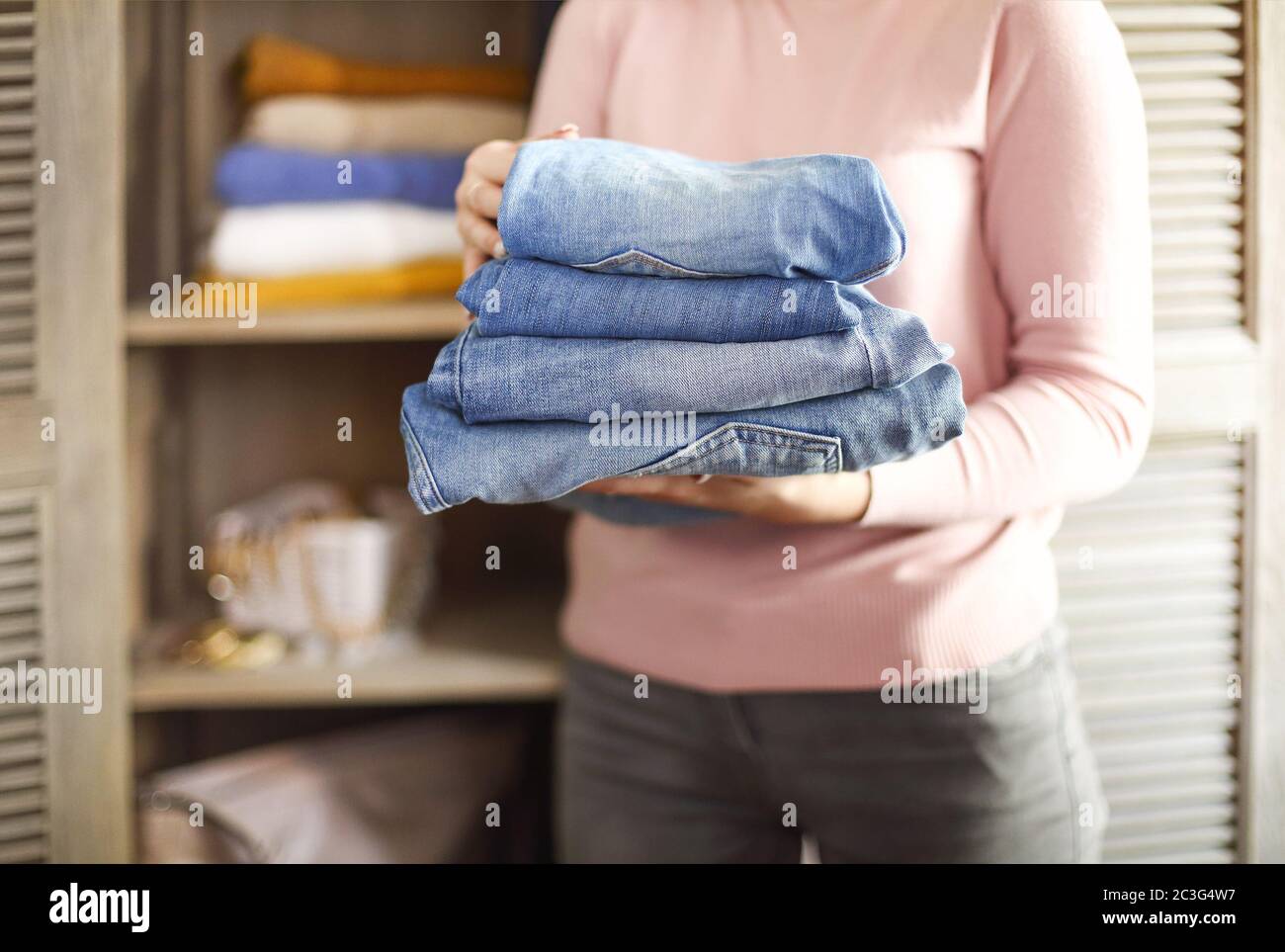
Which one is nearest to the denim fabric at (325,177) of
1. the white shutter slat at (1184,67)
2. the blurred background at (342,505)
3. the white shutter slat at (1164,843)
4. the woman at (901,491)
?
the blurred background at (342,505)

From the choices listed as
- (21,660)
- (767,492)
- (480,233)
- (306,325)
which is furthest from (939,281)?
(21,660)

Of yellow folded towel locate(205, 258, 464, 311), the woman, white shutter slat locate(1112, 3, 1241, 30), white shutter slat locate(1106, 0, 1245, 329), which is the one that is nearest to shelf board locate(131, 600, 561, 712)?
the woman

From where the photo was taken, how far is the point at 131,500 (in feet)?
3.75

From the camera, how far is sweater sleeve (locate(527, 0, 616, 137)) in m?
0.78

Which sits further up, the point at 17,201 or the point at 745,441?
the point at 17,201

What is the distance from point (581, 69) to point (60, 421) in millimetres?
566

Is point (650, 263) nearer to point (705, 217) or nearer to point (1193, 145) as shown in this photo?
point (705, 217)

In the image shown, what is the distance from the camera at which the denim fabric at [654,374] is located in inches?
21.3

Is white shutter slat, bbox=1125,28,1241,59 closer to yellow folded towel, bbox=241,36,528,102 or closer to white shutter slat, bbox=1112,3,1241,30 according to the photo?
white shutter slat, bbox=1112,3,1241,30

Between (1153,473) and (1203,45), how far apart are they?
378mm

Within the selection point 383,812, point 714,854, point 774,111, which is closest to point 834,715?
point 714,854

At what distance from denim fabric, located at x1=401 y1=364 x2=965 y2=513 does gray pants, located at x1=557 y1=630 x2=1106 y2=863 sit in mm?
231

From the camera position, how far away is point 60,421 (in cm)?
93
